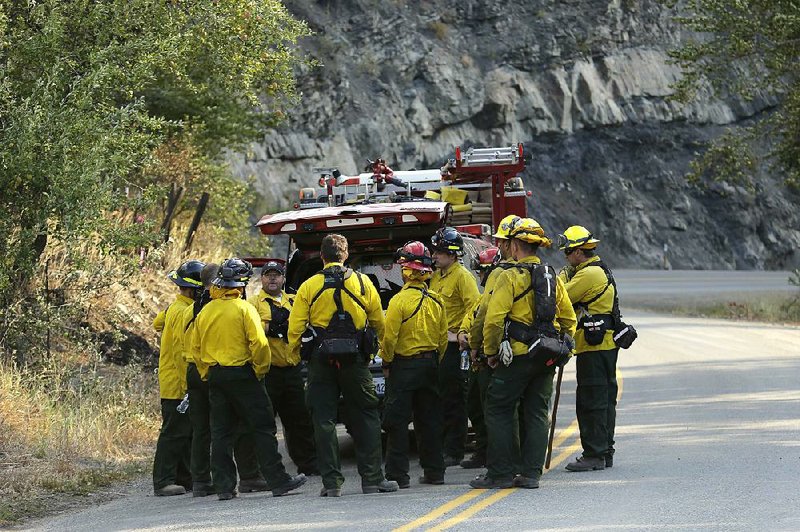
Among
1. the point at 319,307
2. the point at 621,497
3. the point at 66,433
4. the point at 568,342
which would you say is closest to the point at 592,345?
the point at 568,342

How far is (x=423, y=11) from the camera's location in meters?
50.6

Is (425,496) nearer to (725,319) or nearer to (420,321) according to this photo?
(420,321)

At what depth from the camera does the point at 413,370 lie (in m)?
10.7

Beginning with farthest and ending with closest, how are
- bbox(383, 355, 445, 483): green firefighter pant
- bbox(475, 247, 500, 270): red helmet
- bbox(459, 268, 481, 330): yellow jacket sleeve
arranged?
1. bbox(475, 247, 500, 270): red helmet
2. bbox(459, 268, 481, 330): yellow jacket sleeve
3. bbox(383, 355, 445, 483): green firefighter pant

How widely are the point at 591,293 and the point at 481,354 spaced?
1191 mm

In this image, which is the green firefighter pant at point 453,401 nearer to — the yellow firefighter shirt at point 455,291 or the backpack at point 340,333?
the yellow firefighter shirt at point 455,291

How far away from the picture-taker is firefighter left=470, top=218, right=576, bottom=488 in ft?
33.3

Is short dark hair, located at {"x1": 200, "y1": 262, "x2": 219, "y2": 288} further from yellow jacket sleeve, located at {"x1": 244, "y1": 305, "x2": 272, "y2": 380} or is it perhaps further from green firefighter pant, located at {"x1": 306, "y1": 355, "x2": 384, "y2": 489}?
green firefighter pant, located at {"x1": 306, "y1": 355, "x2": 384, "y2": 489}

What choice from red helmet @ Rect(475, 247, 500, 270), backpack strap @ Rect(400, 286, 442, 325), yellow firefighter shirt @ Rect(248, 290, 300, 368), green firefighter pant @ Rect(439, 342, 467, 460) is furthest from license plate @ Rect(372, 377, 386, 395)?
red helmet @ Rect(475, 247, 500, 270)

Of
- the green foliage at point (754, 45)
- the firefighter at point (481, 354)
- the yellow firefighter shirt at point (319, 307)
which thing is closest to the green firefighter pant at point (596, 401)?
the firefighter at point (481, 354)

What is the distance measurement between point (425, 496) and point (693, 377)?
9473 millimetres

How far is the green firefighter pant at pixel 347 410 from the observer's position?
10344 millimetres

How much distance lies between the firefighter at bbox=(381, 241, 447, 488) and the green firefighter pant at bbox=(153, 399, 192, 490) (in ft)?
5.68

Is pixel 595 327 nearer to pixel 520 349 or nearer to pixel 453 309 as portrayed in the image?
pixel 520 349
